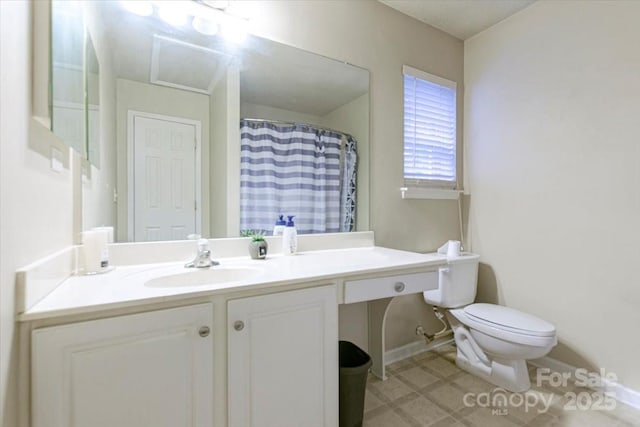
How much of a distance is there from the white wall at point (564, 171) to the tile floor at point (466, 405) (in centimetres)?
27

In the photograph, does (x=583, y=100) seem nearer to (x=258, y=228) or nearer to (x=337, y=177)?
(x=337, y=177)

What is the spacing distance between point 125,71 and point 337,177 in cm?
121

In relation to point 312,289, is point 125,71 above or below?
above

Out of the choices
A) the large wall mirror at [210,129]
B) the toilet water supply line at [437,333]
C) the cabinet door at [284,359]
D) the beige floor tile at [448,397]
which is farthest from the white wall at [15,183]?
the toilet water supply line at [437,333]

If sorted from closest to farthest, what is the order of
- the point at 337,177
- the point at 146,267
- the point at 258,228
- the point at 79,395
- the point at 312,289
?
1. the point at 79,395
2. the point at 312,289
3. the point at 146,267
4. the point at 258,228
5. the point at 337,177

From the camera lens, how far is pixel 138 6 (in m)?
1.31

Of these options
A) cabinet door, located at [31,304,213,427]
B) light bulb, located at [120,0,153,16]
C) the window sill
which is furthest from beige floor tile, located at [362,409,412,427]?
light bulb, located at [120,0,153,16]

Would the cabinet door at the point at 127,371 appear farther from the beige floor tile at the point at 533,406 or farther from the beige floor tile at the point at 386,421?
the beige floor tile at the point at 533,406

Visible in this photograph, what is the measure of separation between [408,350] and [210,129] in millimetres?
1949

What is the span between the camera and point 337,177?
1904 millimetres

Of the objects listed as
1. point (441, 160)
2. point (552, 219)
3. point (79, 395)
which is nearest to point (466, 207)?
point (441, 160)

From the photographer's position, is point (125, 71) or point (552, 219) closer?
point (125, 71)

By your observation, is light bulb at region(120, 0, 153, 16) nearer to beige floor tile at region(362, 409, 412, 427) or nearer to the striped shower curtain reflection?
the striped shower curtain reflection

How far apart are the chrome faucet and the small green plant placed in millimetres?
250
